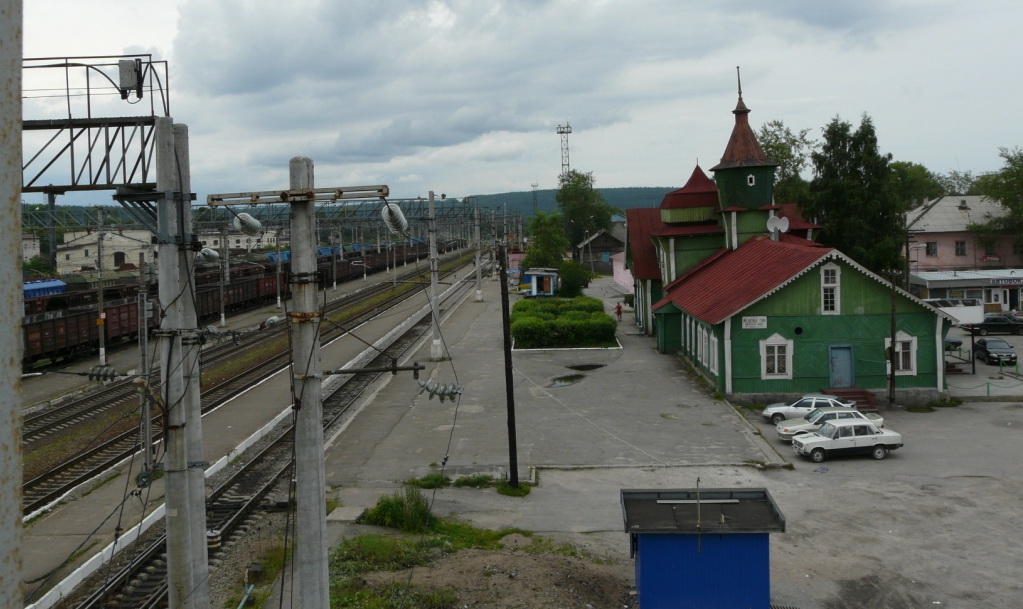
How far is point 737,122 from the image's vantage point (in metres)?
41.9

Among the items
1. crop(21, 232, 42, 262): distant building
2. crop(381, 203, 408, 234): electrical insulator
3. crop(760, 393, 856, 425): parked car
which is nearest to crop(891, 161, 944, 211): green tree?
crop(760, 393, 856, 425): parked car

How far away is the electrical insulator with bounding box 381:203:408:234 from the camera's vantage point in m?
9.97

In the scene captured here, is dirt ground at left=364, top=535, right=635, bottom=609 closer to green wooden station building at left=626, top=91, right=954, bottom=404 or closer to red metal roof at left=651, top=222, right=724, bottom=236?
green wooden station building at left=626, top=91, right=954, bottom=404

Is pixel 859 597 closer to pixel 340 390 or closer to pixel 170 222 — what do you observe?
pixel 170 222

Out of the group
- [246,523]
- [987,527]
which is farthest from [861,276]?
[246,523]

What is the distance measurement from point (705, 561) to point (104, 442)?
17.7 m

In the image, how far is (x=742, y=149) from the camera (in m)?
40.5

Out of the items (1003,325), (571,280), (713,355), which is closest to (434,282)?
(713,355)

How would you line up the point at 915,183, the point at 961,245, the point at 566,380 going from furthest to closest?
the point at 915,183 → the point at 961,245 → the point at 566,380

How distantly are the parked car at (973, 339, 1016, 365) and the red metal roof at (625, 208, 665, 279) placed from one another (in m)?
15.8

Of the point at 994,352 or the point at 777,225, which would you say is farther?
the point at 777,225

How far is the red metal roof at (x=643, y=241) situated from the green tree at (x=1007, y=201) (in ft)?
89.1

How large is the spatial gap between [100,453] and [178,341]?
47.0 ft

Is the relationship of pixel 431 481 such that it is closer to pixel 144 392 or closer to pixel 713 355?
pixel 144 392
